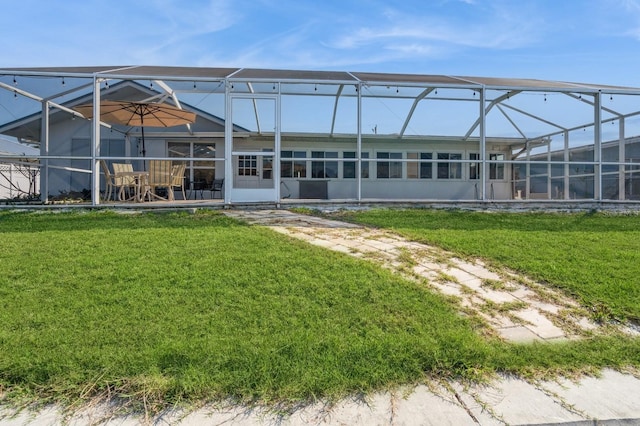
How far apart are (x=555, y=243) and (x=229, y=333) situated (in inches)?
181

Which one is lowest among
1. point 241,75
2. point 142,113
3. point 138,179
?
point 138,179

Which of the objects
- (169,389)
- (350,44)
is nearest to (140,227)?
(169,389)

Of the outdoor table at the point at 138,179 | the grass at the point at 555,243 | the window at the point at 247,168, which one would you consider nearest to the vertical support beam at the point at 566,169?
the grass at the point at 555,243

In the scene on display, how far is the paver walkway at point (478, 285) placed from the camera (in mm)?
2980

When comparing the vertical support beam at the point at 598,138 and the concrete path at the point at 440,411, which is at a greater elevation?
the vertical support beam at the point at 598,138

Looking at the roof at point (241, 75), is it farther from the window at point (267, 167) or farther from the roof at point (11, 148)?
the roof at point (11, 148)

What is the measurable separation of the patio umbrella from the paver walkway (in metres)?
5.21

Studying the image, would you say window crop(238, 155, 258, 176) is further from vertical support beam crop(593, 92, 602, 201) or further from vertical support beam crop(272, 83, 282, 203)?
vertical support beam crop(593, 92, 602, 201)

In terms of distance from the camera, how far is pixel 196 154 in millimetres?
13516

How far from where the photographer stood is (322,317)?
9.65 ft

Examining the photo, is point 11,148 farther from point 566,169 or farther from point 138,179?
point 566,169

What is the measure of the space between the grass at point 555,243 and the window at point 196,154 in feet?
23.4

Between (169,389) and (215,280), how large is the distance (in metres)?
1.47

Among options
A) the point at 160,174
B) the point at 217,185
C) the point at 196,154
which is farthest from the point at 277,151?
the point at 196,154
